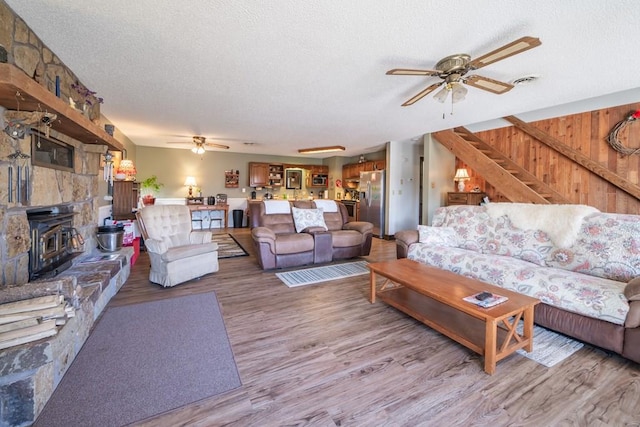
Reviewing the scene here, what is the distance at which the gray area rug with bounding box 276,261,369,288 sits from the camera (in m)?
3.41

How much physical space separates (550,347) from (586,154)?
352 cm

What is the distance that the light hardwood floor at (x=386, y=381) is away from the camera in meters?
1.38

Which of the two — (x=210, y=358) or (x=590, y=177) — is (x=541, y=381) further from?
(x=590, y=177)

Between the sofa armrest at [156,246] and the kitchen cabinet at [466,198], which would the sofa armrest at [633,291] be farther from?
the sofa armrest at [156,246]

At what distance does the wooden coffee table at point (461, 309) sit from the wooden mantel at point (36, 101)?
9.39 feet

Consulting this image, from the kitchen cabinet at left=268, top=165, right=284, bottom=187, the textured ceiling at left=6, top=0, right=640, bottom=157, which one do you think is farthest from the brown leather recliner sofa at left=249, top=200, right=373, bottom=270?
the kitchen cabinet at left=268, top=165, right=284, bottom=187

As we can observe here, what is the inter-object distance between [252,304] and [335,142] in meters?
4.56

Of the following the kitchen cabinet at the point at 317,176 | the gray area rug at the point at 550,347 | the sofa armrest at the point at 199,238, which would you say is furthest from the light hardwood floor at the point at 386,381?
the kitchen cabinet at the point at 317,176

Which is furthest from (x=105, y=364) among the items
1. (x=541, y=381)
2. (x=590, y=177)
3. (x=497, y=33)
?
(x=590, y=177)

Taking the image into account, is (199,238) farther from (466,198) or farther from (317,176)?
(317,176)

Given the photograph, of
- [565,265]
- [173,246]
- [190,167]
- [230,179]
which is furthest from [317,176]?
[565,265]

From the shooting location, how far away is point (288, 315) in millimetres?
2488

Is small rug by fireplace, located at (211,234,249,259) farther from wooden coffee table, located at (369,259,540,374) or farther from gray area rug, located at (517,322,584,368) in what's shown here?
gray area rug, located at (517,322,584,368)

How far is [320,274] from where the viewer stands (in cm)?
368
